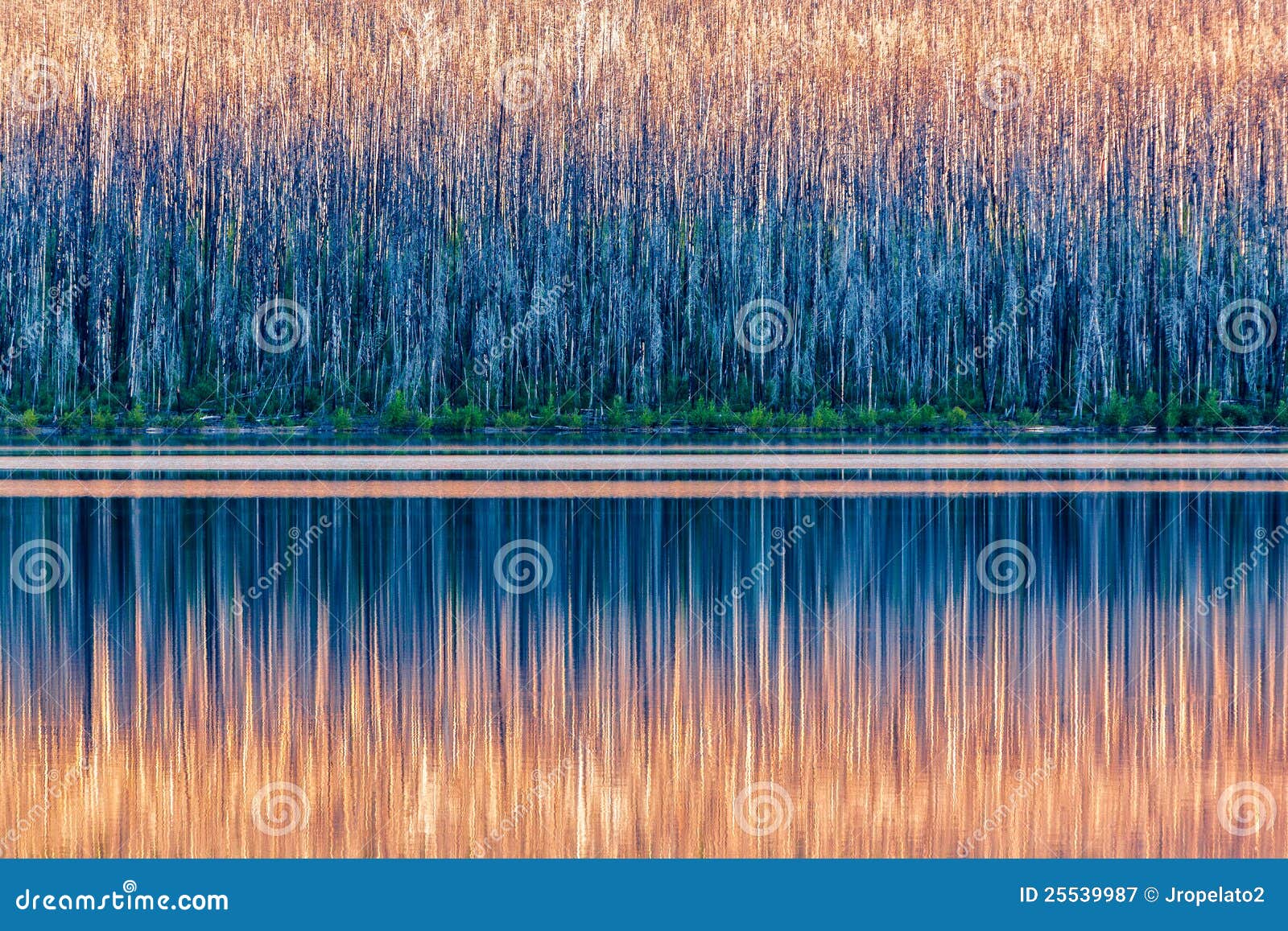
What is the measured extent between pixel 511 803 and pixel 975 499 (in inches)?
558

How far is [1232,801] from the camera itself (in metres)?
7.11

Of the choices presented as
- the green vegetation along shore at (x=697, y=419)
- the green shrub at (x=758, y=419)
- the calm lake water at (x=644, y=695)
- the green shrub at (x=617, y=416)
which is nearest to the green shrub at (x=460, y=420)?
the green vegetation along shore at (x=697, y=419)

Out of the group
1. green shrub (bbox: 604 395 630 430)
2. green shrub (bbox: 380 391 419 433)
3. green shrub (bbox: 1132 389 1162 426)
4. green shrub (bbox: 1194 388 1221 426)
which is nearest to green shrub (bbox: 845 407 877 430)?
green shrub (bbox: 604 395 630 430)

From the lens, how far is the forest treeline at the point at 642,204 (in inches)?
1881

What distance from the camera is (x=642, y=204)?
50656 mm

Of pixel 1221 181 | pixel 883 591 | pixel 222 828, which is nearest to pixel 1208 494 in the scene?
pixel 883 591

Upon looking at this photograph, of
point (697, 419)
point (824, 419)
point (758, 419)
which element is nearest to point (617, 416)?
point (697, 419)

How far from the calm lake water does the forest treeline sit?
105 feet

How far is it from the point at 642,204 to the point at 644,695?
42.7 metres

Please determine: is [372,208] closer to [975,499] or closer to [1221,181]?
[1221,181]

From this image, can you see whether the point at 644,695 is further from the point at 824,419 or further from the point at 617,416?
the point at 617,416

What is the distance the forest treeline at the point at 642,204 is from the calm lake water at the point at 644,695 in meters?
32.0
